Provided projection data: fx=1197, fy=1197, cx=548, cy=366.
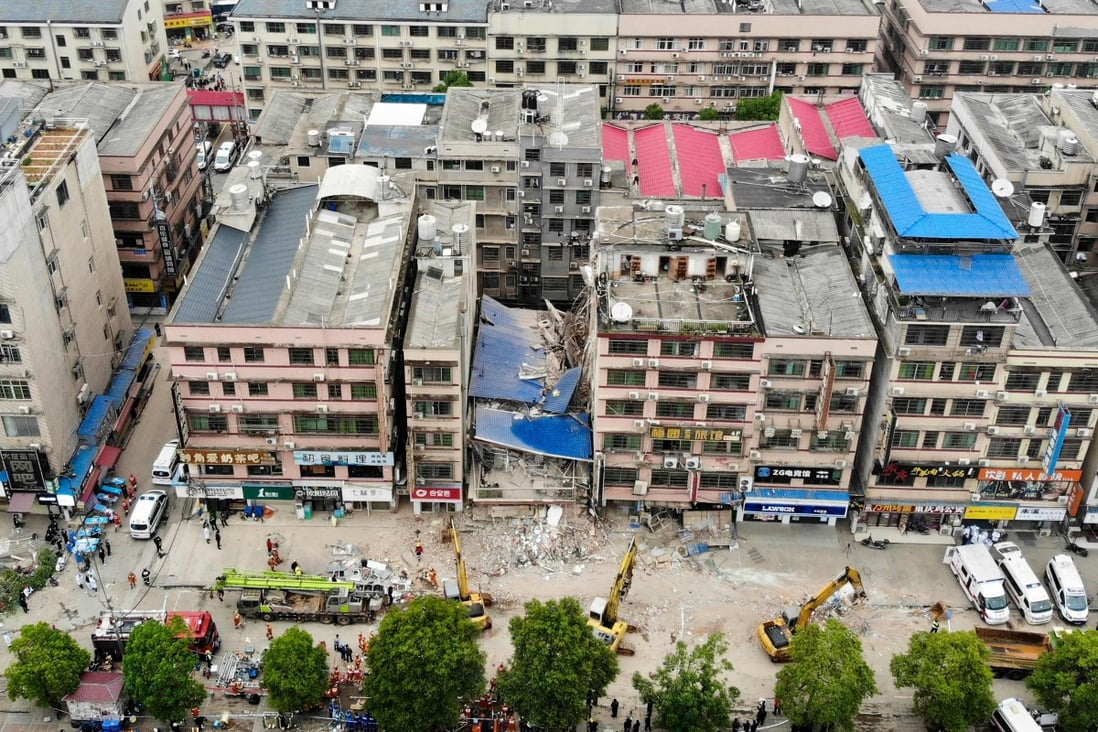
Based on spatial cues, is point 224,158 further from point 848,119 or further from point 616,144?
point 848,119

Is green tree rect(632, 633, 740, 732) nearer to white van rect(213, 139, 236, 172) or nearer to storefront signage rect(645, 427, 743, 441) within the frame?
storefront signage rect(645, 427, 743, 441)

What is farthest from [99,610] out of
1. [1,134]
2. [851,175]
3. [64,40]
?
[64,40]

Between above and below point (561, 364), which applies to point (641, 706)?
below

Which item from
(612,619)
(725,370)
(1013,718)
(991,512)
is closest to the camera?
(1013,718)

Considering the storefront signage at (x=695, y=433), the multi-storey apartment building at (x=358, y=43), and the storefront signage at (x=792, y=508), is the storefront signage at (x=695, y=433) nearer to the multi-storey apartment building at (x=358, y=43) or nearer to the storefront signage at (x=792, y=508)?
the storefront signage at (x=792, y=508)

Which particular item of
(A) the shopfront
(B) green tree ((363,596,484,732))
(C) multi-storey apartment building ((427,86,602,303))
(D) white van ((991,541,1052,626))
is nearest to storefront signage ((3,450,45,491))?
(B) green tree ((363,596,484,732))

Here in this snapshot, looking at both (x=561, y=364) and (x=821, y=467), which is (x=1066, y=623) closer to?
(x=821, y=467)

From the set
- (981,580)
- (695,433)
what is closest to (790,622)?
(981,580)
